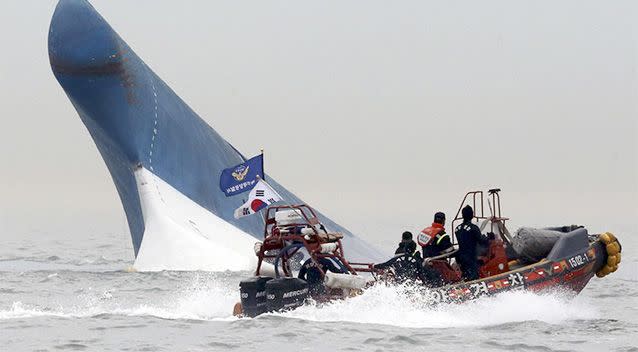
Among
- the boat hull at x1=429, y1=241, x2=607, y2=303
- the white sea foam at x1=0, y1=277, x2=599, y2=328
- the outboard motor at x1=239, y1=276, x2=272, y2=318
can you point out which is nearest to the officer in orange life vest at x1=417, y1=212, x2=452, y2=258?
the boat hull at x1=429, y1=241, x2=607, y2=303

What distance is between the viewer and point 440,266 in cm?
2098

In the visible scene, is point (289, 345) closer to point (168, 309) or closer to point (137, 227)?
point (168, 309)

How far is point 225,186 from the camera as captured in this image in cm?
2256

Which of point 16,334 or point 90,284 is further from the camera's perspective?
point 90,284

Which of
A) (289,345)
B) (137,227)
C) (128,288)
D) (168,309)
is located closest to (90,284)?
(128,288)

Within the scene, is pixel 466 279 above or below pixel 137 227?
below

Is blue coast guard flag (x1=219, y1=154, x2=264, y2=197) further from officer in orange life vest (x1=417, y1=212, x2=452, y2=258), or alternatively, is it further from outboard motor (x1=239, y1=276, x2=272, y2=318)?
officer in orange life vest (x1=417, y1=212, x2=452, y2=258)

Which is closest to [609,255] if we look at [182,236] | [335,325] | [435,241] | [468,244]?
[468,244]

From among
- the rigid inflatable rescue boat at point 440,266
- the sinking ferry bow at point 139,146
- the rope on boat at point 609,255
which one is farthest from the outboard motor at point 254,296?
the sinking ferry bow at point 139,146

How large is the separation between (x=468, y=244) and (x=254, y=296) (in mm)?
4049

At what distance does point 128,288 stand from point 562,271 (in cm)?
1243

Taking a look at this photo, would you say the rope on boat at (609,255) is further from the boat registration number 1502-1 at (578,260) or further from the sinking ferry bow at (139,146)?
the sinking ferry bow at (139,146)

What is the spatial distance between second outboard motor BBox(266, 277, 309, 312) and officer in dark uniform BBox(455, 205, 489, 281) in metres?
3.04

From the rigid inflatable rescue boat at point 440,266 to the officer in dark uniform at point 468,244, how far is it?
0.17 meters
